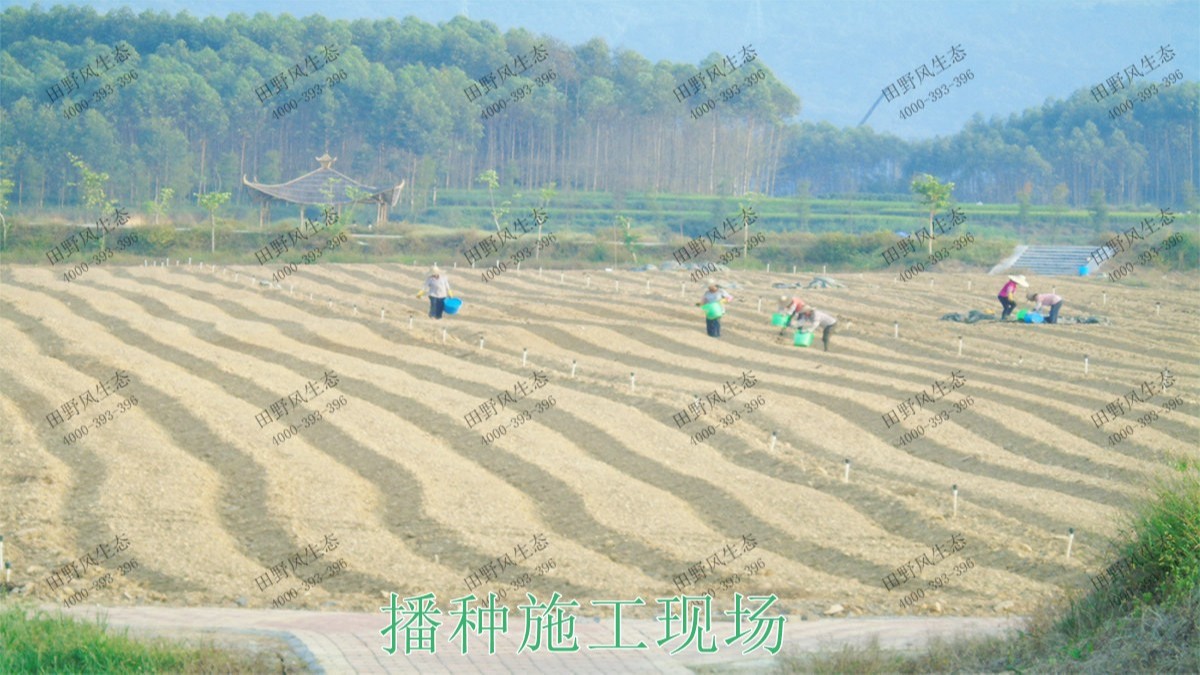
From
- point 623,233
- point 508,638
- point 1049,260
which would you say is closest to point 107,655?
point 508,638

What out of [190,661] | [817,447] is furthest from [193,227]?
[190,661]

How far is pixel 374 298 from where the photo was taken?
31.5m

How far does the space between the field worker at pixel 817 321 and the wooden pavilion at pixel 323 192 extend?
1386 inches

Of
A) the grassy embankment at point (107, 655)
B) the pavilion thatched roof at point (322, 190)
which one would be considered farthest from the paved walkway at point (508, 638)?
the pavilion thatched roof at point (322, 190)

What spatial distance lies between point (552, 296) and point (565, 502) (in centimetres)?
1987

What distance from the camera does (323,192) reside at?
187 feet

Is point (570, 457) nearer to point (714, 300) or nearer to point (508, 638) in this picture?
point (508, 638)

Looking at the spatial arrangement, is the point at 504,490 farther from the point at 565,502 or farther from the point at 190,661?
the point at 190,661

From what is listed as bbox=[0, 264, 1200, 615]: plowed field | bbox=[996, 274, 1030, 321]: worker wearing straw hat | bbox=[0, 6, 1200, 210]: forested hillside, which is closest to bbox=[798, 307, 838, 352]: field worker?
bbox=[0, 264, 1200, 615]: plowed field

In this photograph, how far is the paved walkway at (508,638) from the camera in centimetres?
755

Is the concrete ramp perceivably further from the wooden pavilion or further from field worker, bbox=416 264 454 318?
field worker, bbox=416 264 454 318

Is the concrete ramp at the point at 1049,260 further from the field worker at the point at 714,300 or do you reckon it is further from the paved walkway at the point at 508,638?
the paved walkway at the point at 508,638

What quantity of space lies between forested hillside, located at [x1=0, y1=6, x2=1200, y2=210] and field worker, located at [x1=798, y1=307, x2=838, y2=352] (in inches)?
1666

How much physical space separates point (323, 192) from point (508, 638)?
50343 millimetres
